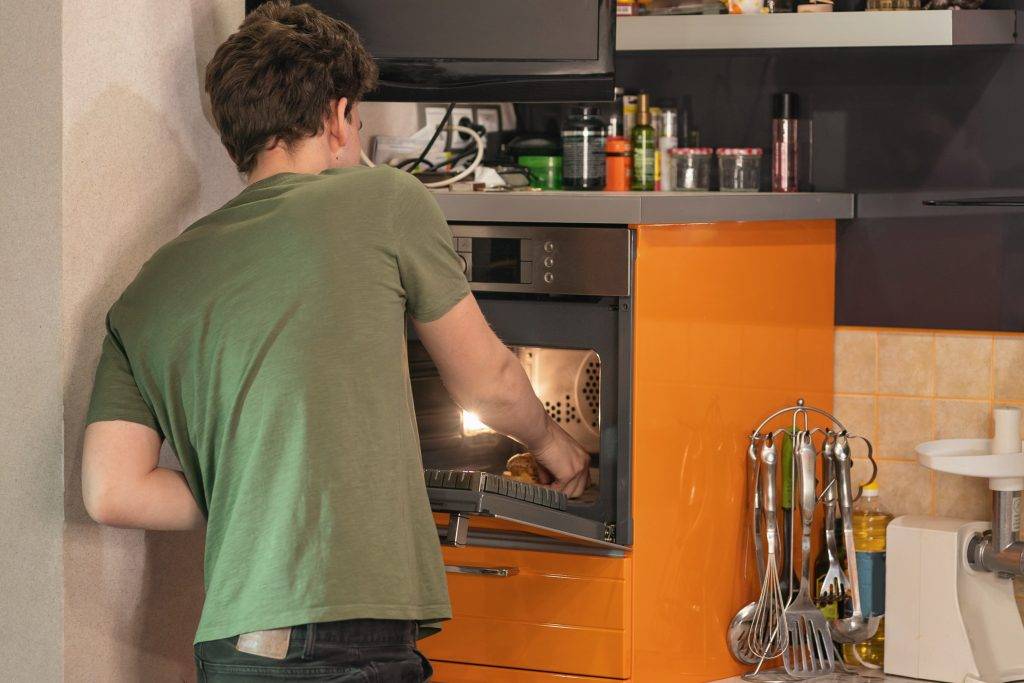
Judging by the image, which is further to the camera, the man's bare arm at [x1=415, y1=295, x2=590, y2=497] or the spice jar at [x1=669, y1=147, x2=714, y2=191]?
the spice jar at [x1=669, y1=147, x2=714, y2=191]

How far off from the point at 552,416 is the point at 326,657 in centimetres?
79

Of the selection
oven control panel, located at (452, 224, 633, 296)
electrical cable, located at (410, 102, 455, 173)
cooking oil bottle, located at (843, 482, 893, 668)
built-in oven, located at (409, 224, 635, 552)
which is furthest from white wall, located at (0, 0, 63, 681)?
cooking oil bottle, located at (843, 482, 893, 668)

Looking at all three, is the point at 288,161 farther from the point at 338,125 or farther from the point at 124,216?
the point at 124,216

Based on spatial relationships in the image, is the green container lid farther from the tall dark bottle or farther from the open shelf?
the tall dark bottle

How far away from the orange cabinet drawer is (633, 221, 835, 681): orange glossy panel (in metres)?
0.04

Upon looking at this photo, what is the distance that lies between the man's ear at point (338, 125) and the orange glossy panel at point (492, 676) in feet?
2.83

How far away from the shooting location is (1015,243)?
2.11 meters

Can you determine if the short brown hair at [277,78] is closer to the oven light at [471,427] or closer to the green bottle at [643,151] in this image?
the oven light at [471,427]

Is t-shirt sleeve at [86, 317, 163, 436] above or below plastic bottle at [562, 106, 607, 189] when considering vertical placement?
below

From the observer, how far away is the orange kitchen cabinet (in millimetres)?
1725

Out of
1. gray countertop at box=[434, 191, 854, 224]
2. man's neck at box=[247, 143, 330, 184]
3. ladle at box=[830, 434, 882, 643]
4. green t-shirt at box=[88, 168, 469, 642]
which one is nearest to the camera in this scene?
green t-shirt at box=[88, 168, 469, 642]

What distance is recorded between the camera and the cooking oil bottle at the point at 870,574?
2082mm

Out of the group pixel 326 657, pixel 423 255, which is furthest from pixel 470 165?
pixel 326 657

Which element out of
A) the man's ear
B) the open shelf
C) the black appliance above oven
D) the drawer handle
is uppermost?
the open shelf
